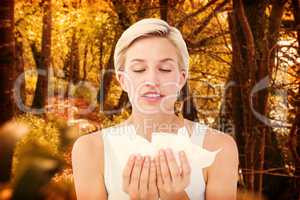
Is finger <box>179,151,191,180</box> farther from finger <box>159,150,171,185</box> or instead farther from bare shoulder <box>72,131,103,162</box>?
bare shoulder <box>72,131,103,162</box>

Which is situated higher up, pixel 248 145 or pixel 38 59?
pixel 38 59

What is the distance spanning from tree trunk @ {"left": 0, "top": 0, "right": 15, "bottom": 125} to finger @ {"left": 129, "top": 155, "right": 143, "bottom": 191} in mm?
459

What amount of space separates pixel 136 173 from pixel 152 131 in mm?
152

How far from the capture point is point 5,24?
1.25 m

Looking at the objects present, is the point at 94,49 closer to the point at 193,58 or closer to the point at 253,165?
the point at 193,58

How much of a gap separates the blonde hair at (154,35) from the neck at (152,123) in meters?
0.11

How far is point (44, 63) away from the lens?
1298 mm

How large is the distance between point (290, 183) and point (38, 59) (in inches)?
31.7

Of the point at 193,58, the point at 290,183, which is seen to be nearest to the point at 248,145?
the point at 290,183

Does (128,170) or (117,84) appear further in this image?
(117,84)

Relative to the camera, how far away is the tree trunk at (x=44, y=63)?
1.28 m

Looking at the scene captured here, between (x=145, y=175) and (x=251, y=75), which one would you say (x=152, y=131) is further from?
(x=251, y=75)

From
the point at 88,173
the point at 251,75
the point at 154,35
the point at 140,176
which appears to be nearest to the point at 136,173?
the point at 140,176

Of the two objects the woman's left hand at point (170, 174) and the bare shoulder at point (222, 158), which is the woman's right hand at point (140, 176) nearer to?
the woman's left hand at point (170, 174)
